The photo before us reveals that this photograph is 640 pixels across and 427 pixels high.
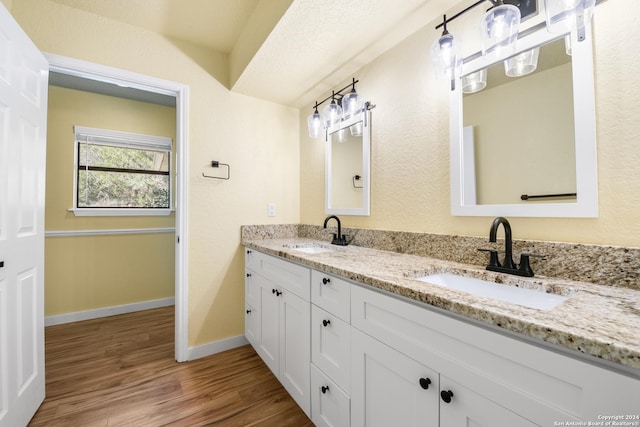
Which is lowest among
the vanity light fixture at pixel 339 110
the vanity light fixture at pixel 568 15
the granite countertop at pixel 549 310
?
the granite countertop at pixel 549 310

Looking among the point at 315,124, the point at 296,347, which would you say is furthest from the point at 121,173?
the point at 296,347

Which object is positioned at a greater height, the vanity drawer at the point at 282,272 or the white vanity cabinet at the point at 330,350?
the vanity drawer at the point at 282,272

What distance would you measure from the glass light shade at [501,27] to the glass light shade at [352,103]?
0.85m

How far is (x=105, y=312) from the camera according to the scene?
2.89 metres

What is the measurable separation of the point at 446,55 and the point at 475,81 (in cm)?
19

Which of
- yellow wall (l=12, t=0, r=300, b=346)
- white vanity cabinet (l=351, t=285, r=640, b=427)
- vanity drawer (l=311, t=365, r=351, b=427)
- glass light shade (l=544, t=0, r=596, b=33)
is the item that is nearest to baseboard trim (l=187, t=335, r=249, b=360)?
yellow wall (l=12, t=0, r=300, b=346)

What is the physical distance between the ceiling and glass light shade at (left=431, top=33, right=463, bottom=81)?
0.25 metres

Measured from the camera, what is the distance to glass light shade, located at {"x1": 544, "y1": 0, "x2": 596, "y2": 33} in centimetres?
89

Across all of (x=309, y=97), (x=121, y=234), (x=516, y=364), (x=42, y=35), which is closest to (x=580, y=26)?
(x=516, y=364)

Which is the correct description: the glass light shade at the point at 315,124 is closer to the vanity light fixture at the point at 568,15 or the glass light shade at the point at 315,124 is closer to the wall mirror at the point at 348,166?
the wall mirror at the point at 348,166

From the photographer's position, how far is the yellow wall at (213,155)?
183 centimetres

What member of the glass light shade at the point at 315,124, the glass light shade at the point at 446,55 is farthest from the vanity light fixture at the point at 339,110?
the glass light shade at the point at 446,55

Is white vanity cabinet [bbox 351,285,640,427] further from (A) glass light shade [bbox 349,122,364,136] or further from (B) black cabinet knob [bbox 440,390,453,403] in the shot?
(A) glass light shade [bbox 349,122,364,136]

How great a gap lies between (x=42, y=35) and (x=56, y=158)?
152cm
